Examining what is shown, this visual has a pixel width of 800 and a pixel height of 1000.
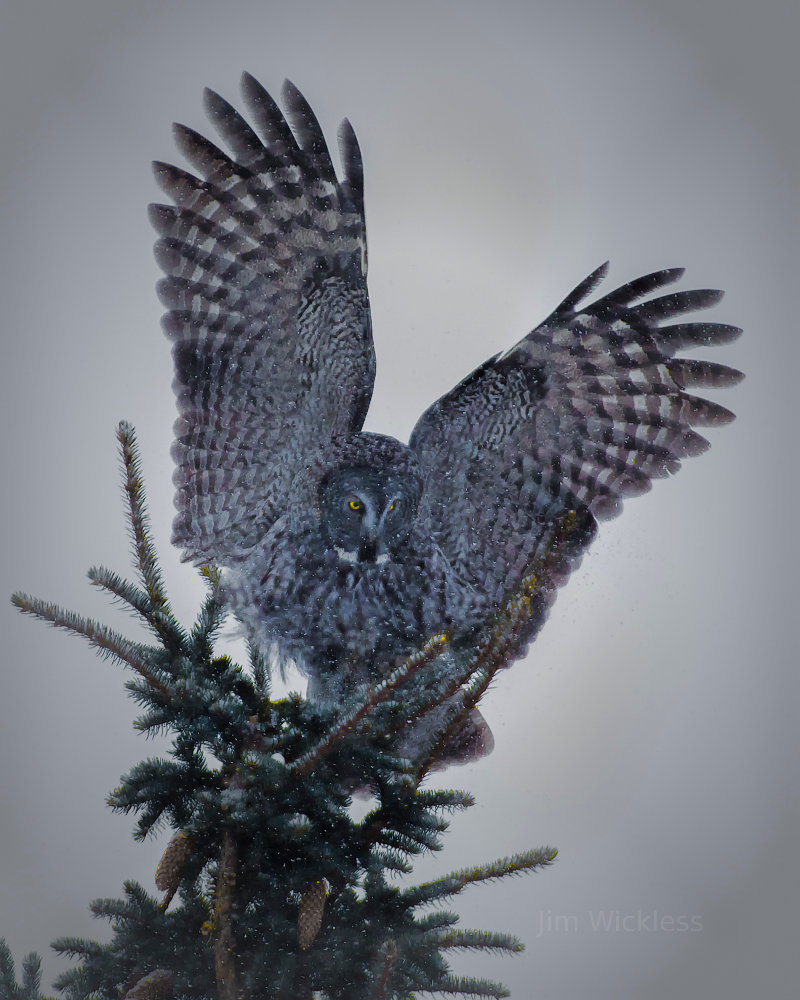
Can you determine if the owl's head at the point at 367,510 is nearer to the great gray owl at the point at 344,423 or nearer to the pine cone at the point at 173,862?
the great gray owl at the point at 344,423

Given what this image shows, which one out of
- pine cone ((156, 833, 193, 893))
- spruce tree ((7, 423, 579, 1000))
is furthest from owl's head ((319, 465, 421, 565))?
pine cone ((156, 833, 193, 893))

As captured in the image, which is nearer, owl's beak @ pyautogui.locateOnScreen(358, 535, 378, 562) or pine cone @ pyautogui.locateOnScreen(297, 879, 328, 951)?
pine cone @ pyautogui.locateOnScreen(297, 879, 328, 951)

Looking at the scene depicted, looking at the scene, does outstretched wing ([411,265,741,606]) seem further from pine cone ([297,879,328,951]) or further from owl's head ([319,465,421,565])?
pine cone ([297,879,328,951])

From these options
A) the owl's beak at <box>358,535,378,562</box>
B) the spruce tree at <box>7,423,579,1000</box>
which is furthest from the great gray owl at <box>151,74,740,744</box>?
the spruce tree at <box>7,423,579,1000</box>

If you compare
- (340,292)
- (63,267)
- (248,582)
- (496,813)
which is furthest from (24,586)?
(496,813)

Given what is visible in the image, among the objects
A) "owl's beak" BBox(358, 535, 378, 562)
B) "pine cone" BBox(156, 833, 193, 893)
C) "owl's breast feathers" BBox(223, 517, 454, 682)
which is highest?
"owl's beak" BBox(358, 535, 378, 562)

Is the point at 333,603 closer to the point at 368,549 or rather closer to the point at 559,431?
the point at 368,549

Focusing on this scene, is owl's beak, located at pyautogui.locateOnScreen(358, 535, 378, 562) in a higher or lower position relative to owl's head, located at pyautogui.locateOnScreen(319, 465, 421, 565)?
lower
